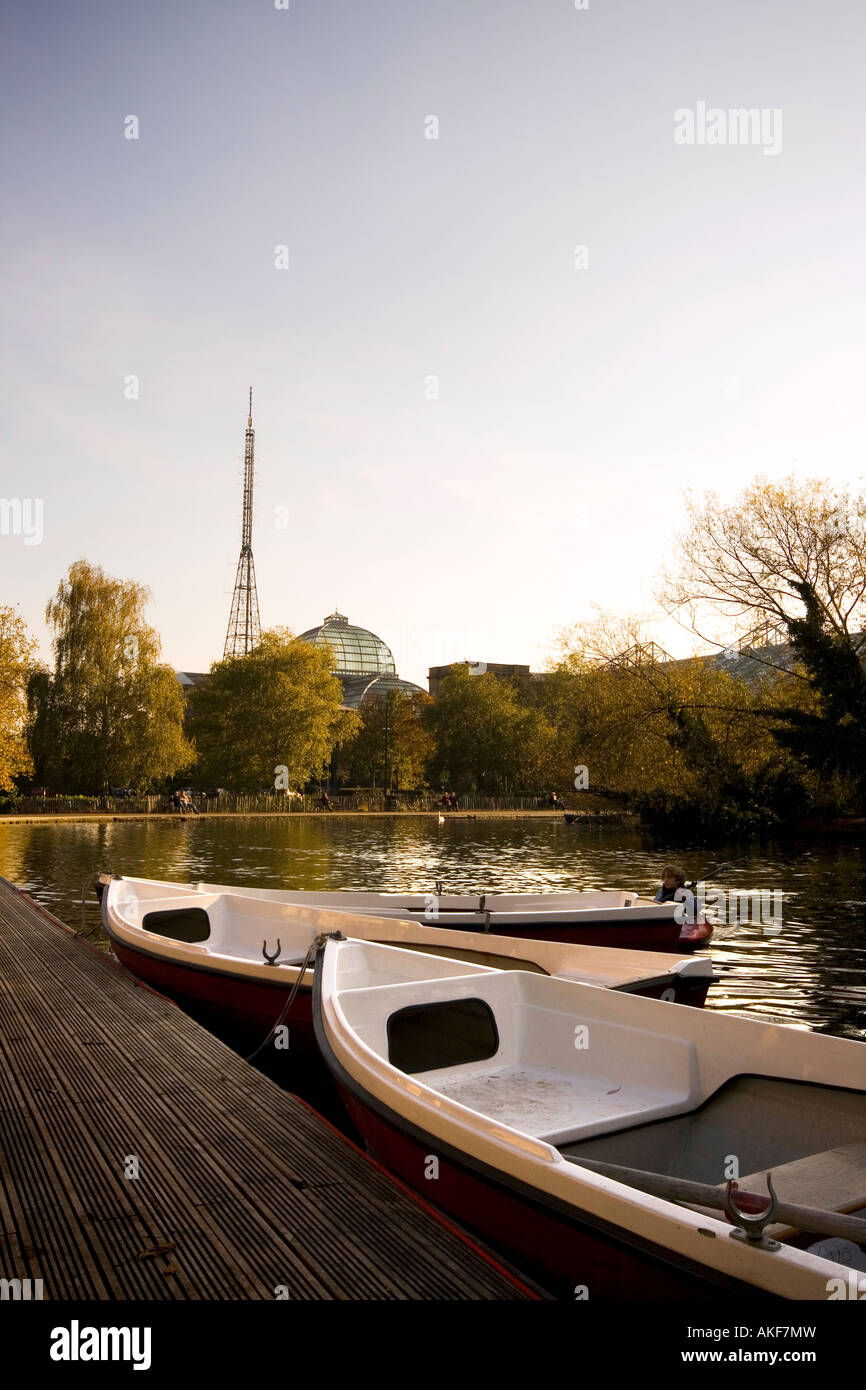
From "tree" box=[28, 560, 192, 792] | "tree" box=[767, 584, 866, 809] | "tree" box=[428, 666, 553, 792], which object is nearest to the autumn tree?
"tree" box=[767, 584, 866, 809]

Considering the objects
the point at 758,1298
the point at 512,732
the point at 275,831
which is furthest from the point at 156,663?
the point at 758,1298

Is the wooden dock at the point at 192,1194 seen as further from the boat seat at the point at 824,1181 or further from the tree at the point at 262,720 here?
the tree at the point at 262,720

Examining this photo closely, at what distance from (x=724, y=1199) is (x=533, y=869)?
25706mm

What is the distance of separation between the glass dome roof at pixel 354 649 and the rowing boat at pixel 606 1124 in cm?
11746

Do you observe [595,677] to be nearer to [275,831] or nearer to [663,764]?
[663,764]

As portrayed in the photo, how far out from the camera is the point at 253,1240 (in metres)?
4.71

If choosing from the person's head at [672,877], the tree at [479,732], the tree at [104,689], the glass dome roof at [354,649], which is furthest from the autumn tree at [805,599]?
the glass dome roof at [354,649]

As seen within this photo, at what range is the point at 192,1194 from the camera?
17.3 feet

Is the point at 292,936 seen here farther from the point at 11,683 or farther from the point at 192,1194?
the point at 11,683

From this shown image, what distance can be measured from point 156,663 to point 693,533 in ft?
122

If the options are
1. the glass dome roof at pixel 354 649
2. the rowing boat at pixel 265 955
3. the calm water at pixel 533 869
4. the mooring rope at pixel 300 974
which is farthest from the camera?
the glass dome roof at pixel 354 649

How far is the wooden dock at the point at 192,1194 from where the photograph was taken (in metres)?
4.34

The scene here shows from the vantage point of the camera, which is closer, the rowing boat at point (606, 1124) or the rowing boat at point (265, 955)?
the rowing boat at point (606, 1124)

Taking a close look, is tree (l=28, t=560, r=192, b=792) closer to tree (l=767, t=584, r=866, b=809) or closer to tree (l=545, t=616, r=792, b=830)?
tree (l=545, t=616, r=792, b=830)
